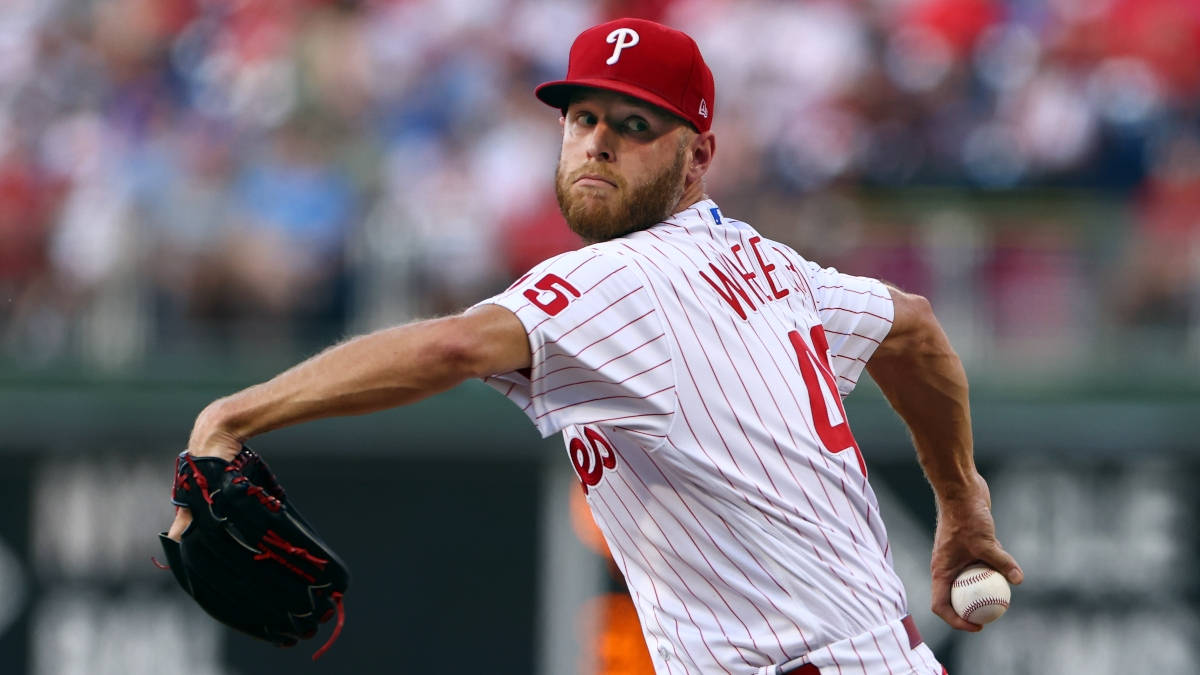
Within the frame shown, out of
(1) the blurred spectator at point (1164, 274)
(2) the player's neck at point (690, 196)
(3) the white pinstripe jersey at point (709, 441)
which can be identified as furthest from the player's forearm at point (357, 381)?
(1) the blurred spectator at point (1164, 274)

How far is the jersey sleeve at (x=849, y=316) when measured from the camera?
3.84 meters

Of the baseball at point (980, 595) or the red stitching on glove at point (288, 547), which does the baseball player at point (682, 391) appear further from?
the baseball at point (980, 595)

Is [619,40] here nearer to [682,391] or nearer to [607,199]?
[607,199]

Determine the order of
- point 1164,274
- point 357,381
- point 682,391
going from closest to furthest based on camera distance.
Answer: point 357,381
point 682,391
point 1164,274

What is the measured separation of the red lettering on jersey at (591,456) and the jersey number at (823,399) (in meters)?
0.43

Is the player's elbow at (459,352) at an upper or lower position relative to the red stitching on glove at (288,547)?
upper

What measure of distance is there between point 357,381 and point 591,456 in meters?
0.71

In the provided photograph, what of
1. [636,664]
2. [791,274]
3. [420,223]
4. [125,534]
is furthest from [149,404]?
[791,274]

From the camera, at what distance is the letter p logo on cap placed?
347 centimetres

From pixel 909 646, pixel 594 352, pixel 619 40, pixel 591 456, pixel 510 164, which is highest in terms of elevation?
pixel 510 164

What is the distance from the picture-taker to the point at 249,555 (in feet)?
10.1

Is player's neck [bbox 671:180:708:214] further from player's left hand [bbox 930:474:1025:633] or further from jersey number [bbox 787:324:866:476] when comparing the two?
player's left hand [bbox 930:474:1025:633]

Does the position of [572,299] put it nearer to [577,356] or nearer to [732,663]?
[577,356]

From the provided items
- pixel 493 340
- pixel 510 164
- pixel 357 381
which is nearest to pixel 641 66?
pixel 493 340
